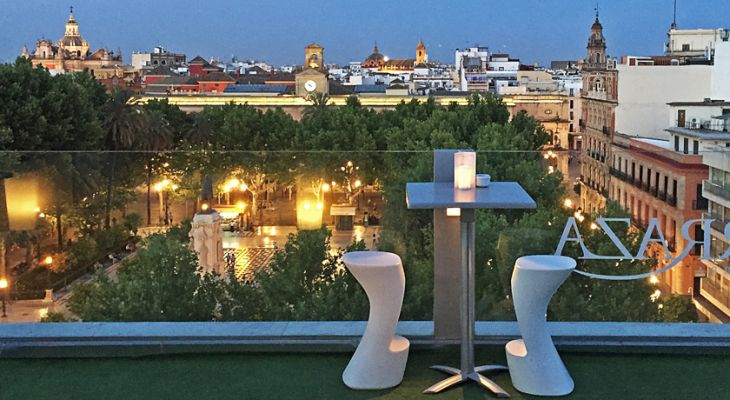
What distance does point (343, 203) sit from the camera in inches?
226

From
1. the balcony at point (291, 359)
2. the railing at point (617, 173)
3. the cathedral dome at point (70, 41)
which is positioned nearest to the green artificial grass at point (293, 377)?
the balcony at point (291, 359)

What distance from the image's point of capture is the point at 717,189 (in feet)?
16.8

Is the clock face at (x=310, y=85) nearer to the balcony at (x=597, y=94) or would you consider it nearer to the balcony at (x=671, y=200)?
the balcony at (x=597, y=94)

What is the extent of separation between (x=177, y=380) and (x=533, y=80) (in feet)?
267

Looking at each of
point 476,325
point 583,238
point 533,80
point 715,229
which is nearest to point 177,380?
point 476,325

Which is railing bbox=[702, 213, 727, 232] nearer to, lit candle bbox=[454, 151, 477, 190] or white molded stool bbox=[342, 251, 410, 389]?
lit candle bbox=[454, 151, 477, 190]

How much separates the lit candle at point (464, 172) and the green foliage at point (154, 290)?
1.75 meters

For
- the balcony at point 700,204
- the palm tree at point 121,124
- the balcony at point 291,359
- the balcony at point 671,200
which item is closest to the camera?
the balcony at point 291,359

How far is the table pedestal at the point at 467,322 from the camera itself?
4.31 metres

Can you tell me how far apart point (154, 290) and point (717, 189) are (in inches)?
133

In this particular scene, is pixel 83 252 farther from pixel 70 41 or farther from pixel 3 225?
pixel 70 41

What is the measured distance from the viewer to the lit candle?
4.48 metres

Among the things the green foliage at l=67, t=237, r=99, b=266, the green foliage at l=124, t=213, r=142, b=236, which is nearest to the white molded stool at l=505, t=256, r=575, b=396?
the green foliage at l=124, t=213, r=142, b=236

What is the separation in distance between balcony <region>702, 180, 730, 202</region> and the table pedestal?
5.41 feet
